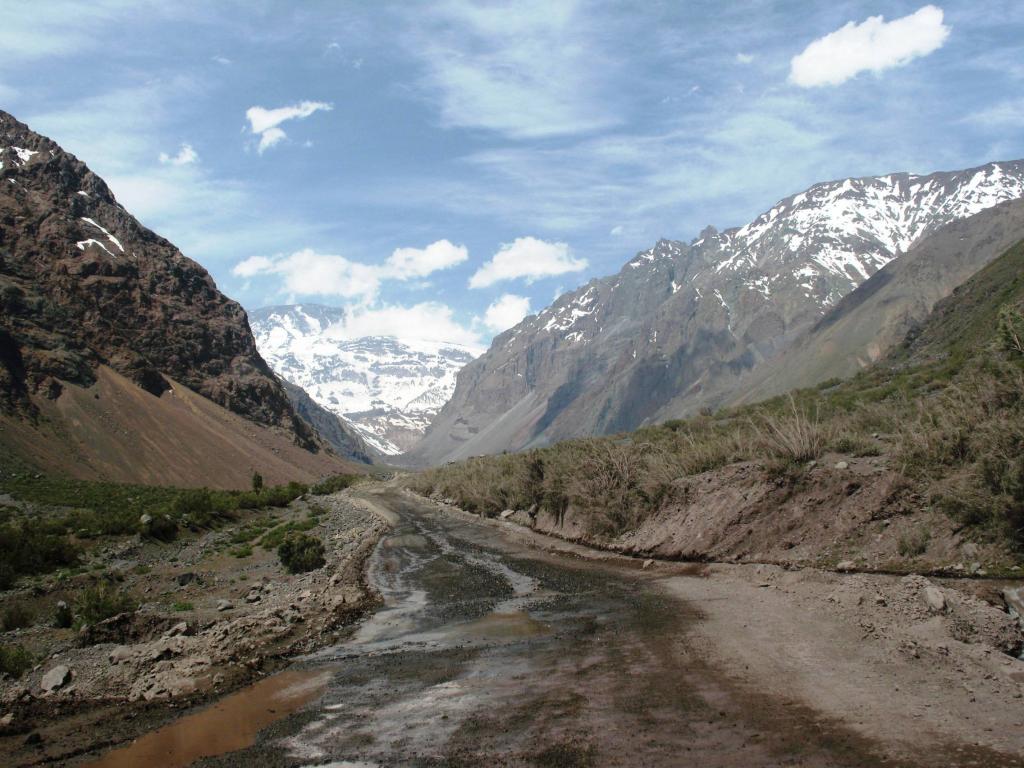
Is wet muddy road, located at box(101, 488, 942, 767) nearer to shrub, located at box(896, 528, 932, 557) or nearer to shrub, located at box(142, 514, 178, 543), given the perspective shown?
shrub, located at box(896, 528, 932, 557)

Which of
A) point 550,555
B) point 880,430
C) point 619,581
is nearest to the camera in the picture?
point 619,581

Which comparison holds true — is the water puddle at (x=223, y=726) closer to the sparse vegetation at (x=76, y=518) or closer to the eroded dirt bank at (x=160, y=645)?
the eroded dirt bank at (x=160, y=645)

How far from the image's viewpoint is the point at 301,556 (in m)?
32.2

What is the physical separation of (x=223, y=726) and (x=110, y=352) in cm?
13812

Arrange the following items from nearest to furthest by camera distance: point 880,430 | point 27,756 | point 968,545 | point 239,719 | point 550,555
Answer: point 27,756 < point 239,719 < point 968,545 < point 880,430 < point 550,555

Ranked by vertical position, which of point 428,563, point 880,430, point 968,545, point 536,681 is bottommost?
point 428,563

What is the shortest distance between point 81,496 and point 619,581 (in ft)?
168

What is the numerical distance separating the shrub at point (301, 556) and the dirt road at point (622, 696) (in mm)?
11417

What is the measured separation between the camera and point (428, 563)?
3566 cm

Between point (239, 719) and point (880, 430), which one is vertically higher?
point (880, 430)

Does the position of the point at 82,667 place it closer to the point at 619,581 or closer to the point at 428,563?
the point at 619,581

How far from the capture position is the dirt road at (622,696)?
9430mm

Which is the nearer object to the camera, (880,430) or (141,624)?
(141,624)

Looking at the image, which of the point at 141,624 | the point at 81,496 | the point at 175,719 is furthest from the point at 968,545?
the point at 81,496
